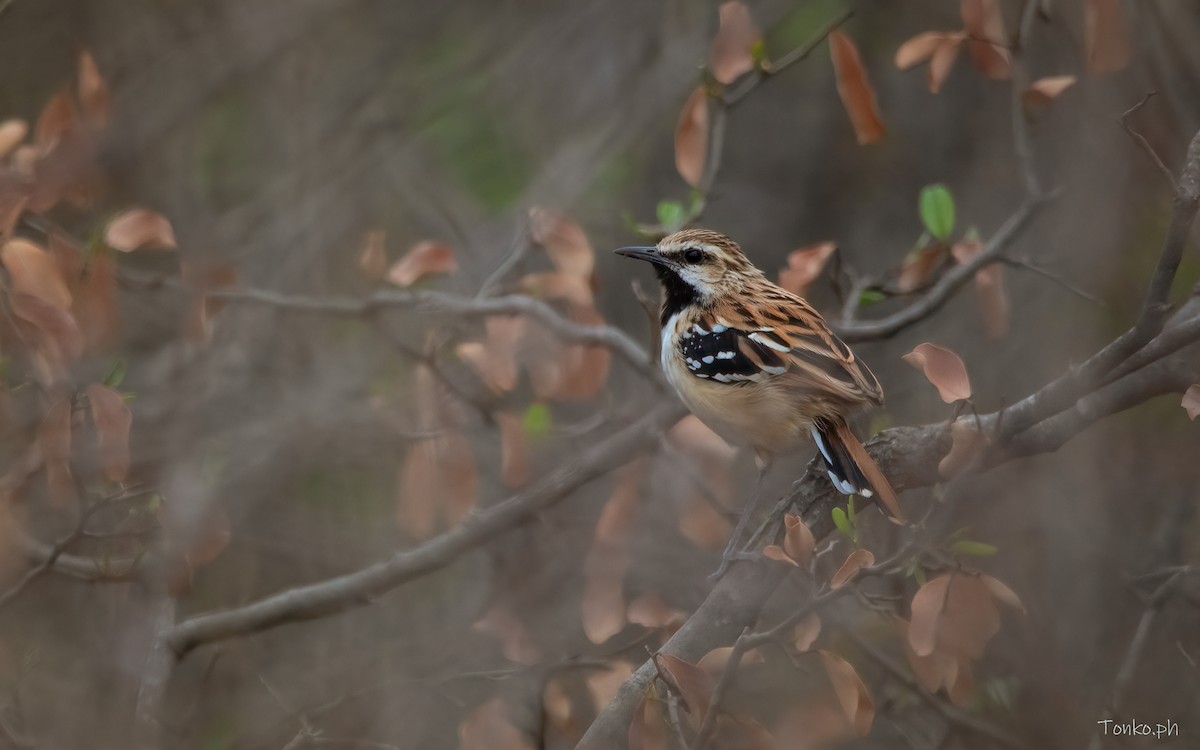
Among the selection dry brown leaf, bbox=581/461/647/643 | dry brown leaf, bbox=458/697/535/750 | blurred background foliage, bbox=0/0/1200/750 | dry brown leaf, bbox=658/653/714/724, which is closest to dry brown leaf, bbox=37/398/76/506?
blurred background foliage, bbox=0/0/1200/750

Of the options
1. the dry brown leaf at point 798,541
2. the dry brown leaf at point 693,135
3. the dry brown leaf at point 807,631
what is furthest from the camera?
the dry brown leaf at point 693,135

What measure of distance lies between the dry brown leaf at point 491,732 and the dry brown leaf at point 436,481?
3.29ft

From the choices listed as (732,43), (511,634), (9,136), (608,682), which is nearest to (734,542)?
(608,682)

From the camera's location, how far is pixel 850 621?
5805 mm

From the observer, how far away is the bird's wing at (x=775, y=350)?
17.3 feet

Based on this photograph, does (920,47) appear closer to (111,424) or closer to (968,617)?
(968,617)

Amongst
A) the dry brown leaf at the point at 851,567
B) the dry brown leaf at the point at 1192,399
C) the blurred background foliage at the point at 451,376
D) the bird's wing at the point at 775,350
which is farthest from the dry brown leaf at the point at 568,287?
the dry brown leaf at the point at 1192,399

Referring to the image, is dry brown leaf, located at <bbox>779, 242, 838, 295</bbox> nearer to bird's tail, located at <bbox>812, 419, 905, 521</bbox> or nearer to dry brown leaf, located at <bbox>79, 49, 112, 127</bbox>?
bird's tail, located at <bbox>812, 419, 905, 521</bbox>

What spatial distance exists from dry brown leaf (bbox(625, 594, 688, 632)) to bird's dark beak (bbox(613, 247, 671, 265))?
181 centimetres

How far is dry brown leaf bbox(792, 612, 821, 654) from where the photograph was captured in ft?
13.1

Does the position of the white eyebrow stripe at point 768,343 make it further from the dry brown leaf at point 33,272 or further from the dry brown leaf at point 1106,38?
the dry brown leaf at point 33,272

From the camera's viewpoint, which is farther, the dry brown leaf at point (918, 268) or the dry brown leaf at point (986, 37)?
the dry brown leaf at point (918, 268)

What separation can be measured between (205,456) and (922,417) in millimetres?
4210

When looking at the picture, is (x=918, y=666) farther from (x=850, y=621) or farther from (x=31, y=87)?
(x=31, y=87)
